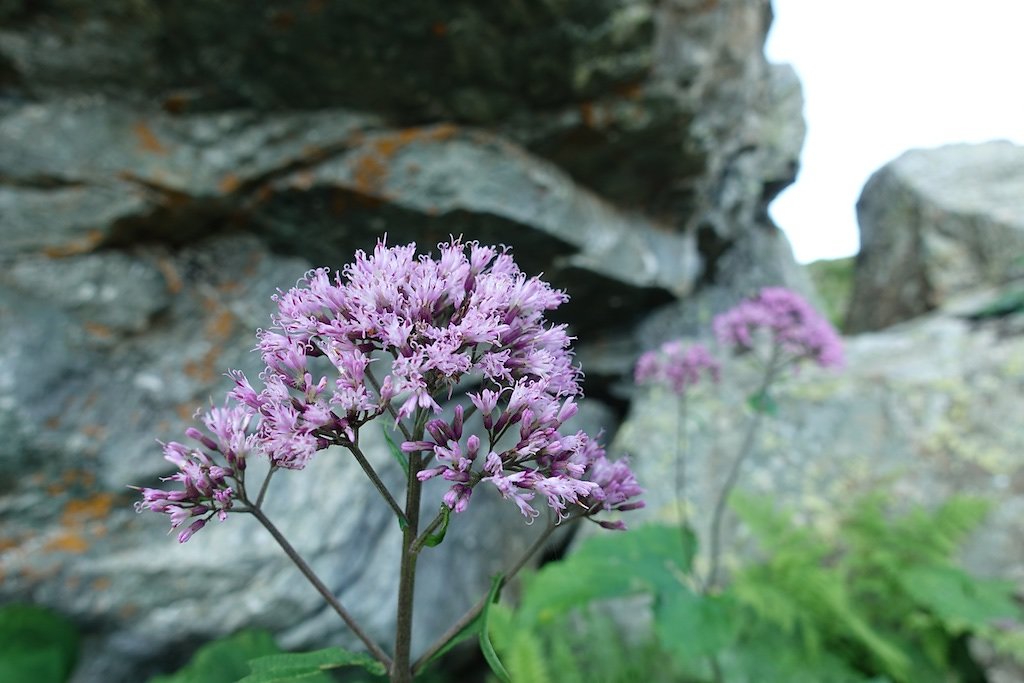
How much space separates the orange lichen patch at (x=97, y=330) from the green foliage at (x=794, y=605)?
312 cm

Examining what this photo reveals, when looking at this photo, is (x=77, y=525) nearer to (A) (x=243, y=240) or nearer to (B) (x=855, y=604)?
(A) (x=243, y=240)

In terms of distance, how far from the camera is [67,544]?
376cm

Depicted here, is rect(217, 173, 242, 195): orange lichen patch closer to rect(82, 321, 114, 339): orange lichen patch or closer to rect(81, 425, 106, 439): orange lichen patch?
rect(82, 321, 114, 339): orange lichen patch

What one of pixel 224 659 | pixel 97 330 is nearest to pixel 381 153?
pixel 97 330

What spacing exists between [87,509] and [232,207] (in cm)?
224

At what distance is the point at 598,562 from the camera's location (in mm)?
3287

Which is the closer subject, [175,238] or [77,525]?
[77,525]

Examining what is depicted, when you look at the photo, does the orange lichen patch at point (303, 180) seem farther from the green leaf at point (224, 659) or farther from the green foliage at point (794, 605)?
the green foliage at point (794, 605)

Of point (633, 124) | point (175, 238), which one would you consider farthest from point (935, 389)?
point (175, 238)

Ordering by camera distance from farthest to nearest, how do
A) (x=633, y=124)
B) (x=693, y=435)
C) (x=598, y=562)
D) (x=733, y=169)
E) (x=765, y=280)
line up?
(x=765, y=280) < (x=733, y=169) < (x=693, y=435) < (x=633, y=124) < (x=598, y=562)

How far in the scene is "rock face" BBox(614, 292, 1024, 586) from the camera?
203 inches

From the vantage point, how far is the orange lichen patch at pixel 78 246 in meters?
4.07

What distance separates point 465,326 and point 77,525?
3.73 meters

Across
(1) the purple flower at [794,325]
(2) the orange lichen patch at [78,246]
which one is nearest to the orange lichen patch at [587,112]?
(1) the purple flower at [794,325]
